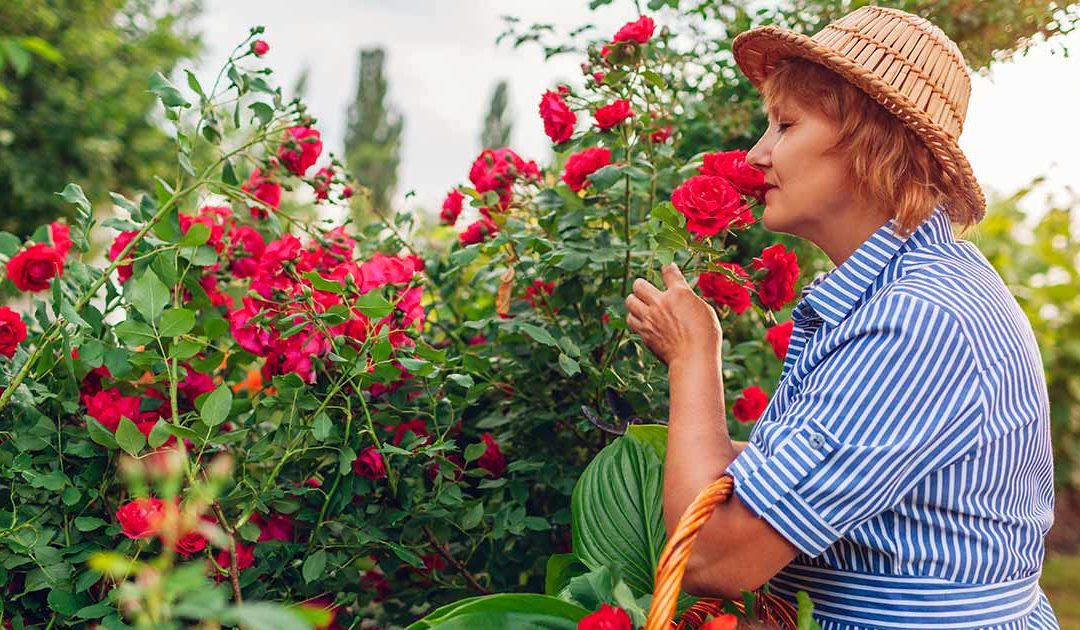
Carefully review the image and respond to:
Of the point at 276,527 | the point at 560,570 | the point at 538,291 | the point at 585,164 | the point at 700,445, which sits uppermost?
the point at 585,164

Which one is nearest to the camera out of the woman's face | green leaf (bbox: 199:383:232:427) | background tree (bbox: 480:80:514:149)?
the woman's face

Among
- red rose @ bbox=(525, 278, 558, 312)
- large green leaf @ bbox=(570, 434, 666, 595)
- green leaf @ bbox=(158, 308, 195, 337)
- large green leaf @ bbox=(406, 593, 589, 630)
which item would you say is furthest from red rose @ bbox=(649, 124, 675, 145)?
large green leaf @ bbox=(406, 593, 589, 630)

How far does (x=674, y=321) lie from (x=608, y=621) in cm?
53

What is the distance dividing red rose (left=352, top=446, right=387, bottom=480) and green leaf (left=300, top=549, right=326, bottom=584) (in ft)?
0.49

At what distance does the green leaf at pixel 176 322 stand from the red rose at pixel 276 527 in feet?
1.28

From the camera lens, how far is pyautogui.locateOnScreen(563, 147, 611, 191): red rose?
1.87 meters

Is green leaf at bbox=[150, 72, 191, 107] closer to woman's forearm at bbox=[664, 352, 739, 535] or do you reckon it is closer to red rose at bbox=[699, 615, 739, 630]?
woman's forearm at bbox=[664, 352, 739, 535]

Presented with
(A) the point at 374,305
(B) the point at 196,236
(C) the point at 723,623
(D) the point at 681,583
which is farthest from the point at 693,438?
(B) the point at 196,236

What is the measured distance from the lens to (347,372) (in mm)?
1597

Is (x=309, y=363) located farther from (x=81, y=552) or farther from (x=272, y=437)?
(x=81, y=552)

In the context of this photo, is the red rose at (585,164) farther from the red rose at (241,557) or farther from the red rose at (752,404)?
the red rose at (241,557)

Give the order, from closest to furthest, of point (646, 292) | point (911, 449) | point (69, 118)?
point (911, 449), point (646, 292), point (69, 118)

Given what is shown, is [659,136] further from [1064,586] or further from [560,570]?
[1064,586]

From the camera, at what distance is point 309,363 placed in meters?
1.63
